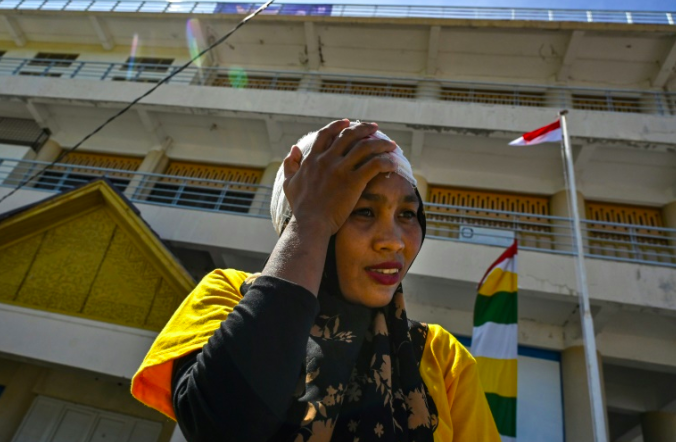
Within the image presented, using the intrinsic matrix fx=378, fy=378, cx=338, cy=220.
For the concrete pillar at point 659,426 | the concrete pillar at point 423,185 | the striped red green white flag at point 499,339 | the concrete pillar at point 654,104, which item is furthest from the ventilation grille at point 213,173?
the concrete pillar at point 659,426

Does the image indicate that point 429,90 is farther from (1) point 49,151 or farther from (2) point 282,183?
(1) point 49,151

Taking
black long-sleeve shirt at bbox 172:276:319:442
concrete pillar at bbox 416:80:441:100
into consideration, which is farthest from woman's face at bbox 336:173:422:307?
concrete pillar at bbox 416:80:441:100

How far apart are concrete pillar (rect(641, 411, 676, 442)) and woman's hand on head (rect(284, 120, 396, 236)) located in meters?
8.72

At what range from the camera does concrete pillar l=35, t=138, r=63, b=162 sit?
943cm

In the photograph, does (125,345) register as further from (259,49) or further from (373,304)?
(259,49)

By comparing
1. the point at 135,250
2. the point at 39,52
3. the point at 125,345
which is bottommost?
the point at 125,345

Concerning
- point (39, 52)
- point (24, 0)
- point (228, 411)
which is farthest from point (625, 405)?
point (24, 0)

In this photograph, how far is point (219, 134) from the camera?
920cm

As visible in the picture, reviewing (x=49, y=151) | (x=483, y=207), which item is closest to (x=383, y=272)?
(x=483, y=207)

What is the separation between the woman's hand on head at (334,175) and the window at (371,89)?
9322mm

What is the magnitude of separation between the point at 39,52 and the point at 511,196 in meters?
14.3

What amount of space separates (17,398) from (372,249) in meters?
7.58

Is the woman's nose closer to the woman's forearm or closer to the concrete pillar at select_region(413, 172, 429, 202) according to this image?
the woman's forearm

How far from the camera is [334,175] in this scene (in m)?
0.85
